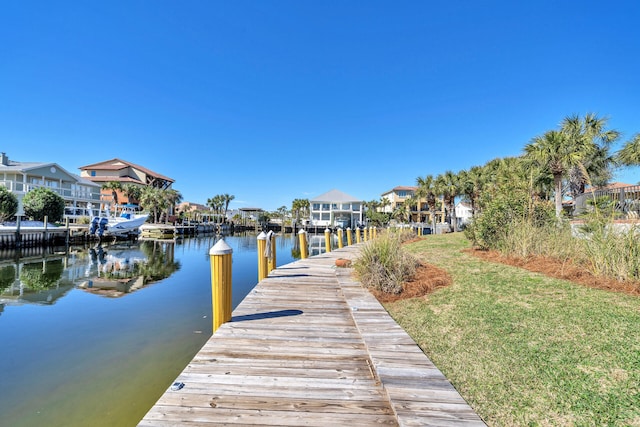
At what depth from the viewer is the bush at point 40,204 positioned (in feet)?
89.6

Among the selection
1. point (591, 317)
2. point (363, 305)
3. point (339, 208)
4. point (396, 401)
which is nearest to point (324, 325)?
point (363, 305)

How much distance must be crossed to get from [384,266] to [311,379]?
13.8ft

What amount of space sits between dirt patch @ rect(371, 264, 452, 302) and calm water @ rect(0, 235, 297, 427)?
423 cm

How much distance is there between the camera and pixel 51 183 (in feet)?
123

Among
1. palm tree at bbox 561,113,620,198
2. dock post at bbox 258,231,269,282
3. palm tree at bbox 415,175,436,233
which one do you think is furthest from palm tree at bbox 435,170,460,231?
dock post at bbox 258,231,269,282

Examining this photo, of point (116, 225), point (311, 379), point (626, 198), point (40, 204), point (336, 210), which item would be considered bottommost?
point (311, 379)

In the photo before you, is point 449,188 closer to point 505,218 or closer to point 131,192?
point 505,218

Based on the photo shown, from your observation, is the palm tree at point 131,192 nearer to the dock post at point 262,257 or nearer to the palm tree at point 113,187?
the palm tree at point 113,187

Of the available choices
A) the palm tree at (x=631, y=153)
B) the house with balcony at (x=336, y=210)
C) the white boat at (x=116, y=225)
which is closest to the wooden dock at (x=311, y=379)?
the palm tree at (x=631, y=153)

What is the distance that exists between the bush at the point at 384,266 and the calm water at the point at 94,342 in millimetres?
4090

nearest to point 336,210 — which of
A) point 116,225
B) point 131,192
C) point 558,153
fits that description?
point 131,192

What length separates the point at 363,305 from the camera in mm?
5180

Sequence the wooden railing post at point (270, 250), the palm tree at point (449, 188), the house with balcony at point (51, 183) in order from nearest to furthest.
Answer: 1. the wooden railing post at point (270, 250)
2. the house with balcony at point (51, 183)
3. the palm tree at point (449, 188)

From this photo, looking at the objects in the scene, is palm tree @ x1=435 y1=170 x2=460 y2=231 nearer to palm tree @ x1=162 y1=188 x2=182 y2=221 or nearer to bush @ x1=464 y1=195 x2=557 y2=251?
bush @ x1=464 y1=195 x2=557 y2=251
